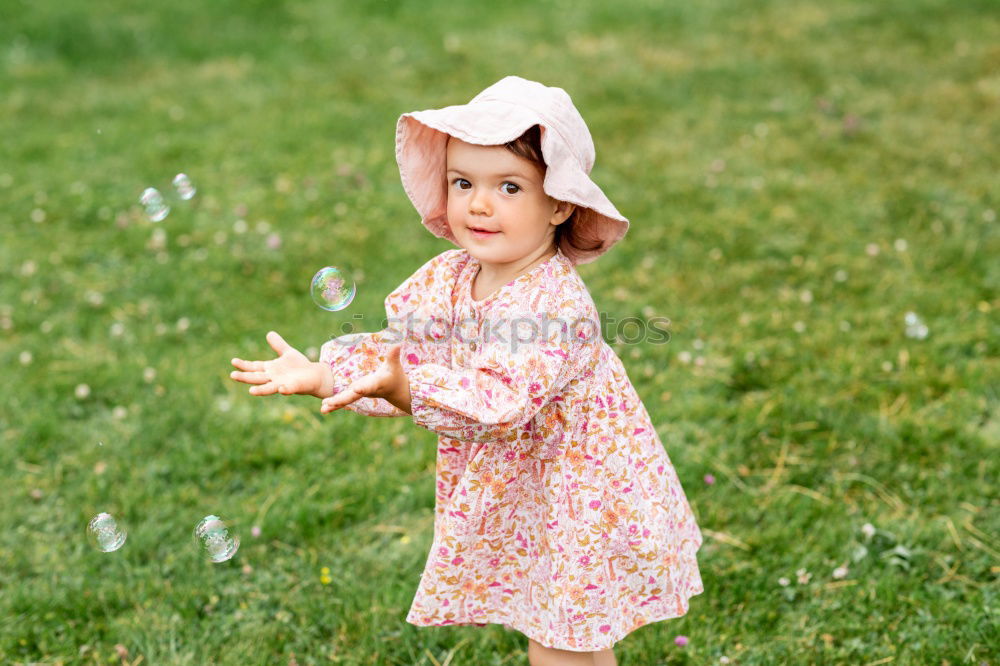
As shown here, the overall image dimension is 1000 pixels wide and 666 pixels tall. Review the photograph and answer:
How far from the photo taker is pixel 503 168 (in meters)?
2.48

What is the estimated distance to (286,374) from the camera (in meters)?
2.53

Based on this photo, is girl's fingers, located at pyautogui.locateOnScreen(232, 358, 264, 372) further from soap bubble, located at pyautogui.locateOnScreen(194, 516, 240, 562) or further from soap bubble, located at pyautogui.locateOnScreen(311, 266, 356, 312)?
soap bubble, located at pyautogui.locateOnScreen(194, 516, 240, 562)

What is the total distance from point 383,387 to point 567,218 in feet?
2.39

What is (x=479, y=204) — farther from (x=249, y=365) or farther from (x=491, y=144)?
(x=249, y=365)

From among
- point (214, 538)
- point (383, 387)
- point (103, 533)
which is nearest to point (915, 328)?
point (383, 387)

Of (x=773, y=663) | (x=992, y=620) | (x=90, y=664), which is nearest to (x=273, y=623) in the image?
(x=90, y=664)

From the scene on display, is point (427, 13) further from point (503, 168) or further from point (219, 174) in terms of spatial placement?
point (503, 168)

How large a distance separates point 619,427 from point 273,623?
1571 millimetres

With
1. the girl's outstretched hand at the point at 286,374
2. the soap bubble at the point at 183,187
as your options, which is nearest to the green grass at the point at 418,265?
the soap bubble at the point at 183,187

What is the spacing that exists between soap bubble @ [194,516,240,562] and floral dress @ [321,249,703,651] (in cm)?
83

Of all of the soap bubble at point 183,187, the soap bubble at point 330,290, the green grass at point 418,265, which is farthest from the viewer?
the soap bubble at point 183,187

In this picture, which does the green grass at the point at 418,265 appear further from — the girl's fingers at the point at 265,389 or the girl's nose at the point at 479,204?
the girl's nose at the point at 479,204

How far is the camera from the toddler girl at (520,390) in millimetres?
2449

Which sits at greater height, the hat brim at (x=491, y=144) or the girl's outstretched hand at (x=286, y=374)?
the hat brim at (x=491, y=144)
